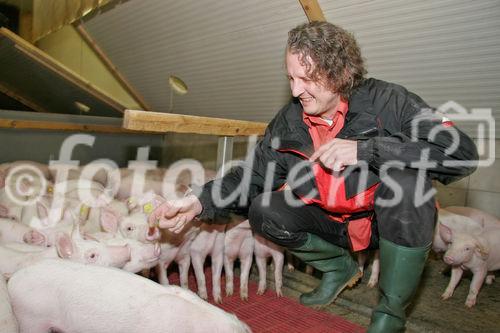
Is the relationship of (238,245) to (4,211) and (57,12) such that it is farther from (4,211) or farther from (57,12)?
(57,12)

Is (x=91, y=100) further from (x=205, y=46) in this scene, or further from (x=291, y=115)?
(x=291, y=115)

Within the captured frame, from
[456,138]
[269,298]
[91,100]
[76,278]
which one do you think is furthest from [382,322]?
[91,100]

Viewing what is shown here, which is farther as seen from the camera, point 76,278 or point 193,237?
point 193,237

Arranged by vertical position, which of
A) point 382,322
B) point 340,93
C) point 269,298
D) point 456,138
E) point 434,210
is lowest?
point 269,298

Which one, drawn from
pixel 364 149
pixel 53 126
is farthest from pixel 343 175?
pixel 53 126

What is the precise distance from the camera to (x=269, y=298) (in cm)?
307

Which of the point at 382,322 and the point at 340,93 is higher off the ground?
the point at 340,93

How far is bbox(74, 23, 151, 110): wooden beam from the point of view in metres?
6.83

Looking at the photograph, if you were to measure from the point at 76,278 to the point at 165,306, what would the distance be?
1.60 feet

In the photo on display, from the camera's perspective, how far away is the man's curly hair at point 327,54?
2207mm

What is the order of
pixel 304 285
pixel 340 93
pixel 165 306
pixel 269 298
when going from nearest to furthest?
pixel 165 306 < pixel 340 93 < pixel 269 298 < pixel 304 285

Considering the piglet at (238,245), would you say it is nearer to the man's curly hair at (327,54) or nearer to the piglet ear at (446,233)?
the man's curly hair at (327,54)

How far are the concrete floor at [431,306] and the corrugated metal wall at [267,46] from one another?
1.79 m

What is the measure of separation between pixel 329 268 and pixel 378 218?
73 cm
